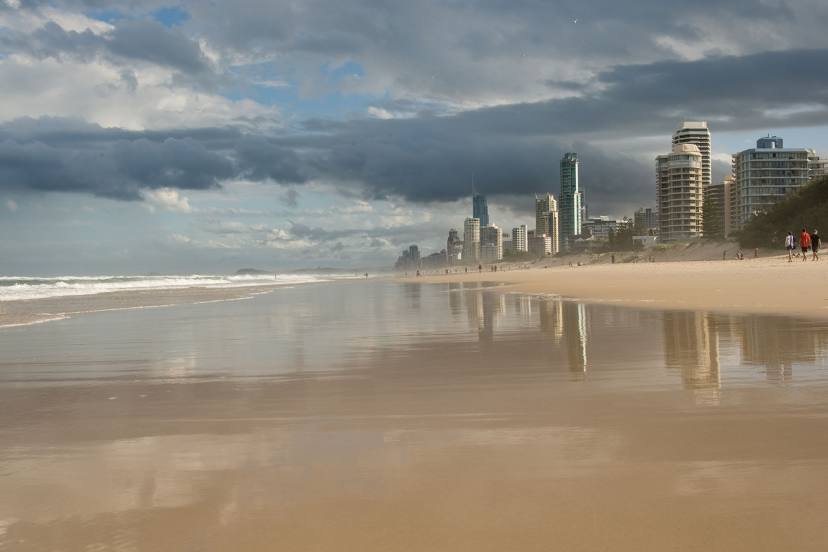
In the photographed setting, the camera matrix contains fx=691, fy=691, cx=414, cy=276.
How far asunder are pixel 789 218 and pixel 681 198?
10337 cm

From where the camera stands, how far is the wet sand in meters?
3.48

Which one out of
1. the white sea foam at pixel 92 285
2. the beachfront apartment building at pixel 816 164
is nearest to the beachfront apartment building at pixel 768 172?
the beachfront apartment building at pixel 816 164

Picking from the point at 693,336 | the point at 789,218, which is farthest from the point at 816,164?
the point at 693,336

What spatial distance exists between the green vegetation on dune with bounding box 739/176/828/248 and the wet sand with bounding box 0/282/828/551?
63852 mm

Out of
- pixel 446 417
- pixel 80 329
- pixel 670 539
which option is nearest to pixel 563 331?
pixel 446 417

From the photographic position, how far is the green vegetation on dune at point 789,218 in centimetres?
6575

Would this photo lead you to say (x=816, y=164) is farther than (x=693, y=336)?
Yes

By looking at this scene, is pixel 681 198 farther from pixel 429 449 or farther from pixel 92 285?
pixel 429 449

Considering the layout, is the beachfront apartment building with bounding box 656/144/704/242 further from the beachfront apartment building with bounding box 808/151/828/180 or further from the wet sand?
the wet sand

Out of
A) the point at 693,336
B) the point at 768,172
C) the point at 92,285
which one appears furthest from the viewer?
the point at 768,172

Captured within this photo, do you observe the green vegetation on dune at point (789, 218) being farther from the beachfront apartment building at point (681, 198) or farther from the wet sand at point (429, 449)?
the beachfront apartment building at point (681, 198)

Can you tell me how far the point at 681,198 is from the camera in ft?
559

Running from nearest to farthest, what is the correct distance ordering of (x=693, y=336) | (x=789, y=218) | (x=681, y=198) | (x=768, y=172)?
(x=693, y=336)
(x=789, y=218)
(x=768, y=172)
(x=681, y=198)

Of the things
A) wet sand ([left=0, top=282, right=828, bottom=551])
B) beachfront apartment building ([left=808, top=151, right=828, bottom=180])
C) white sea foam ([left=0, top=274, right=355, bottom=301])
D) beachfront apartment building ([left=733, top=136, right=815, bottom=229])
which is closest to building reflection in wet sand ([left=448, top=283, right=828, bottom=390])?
wet sand ([left=0, top=282, right=828, bottom=551])
